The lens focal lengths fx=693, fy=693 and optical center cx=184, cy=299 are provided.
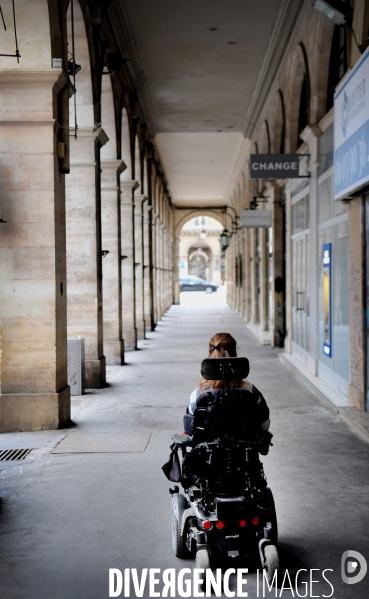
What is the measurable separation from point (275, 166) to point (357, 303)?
4.06 metres

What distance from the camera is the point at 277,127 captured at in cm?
1625

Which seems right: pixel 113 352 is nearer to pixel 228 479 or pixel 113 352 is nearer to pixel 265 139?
pixel 265 139

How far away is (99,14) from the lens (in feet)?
34.4

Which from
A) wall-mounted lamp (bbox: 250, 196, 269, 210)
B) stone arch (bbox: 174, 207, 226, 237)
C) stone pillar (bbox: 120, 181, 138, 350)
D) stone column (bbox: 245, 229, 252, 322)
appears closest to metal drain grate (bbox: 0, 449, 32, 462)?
stone pillar (bbox: 120, 181, 138, 350)

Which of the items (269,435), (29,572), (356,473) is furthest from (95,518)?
(356,473)

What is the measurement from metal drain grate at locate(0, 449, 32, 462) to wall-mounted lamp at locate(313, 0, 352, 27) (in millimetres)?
5725

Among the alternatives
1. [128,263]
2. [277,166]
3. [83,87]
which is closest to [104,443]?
[83,87]

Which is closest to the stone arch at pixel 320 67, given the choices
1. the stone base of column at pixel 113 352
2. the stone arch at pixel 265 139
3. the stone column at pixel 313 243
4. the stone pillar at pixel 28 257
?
the stone column at pixel 313 243

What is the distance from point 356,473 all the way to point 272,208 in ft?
36.4

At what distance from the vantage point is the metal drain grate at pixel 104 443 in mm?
6840

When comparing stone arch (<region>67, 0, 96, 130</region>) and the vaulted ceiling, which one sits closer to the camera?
stone arch (<region>67, 0, 96, 130</region>)

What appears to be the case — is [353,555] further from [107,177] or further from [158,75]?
[158,75]

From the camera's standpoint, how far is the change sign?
11.3 metres

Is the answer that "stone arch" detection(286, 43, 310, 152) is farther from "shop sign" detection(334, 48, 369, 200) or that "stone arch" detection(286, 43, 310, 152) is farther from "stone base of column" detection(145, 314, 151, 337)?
"stone base of column" detection(145, 314, 151, 337)
